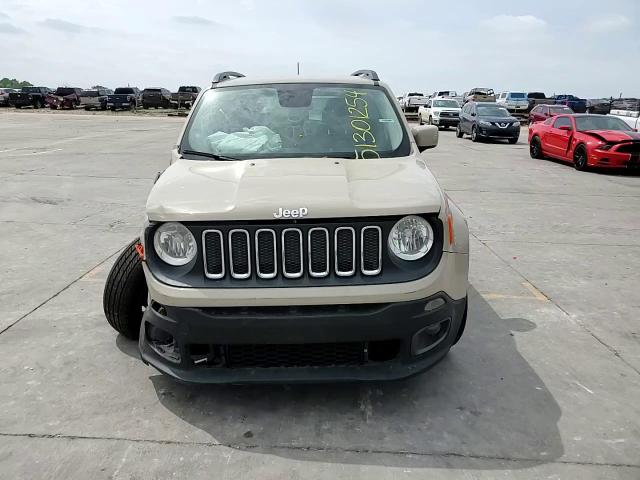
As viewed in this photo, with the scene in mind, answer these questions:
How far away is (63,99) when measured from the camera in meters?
44.4

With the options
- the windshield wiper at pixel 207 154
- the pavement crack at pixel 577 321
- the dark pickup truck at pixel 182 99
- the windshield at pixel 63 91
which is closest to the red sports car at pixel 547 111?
the pavement crack at pixel 577 321

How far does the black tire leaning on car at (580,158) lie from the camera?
1401cm

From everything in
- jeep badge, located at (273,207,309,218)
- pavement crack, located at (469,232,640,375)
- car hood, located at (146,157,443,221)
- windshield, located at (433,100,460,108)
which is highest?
windshield, located at (433,100,460,108)

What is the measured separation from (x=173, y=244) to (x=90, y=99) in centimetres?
4705

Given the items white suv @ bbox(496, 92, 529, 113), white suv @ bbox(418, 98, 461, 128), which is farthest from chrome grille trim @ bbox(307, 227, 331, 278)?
white suv @ bbox(496, 92, 529, 113)

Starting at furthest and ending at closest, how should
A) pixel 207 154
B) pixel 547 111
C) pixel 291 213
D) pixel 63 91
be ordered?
pixel 63 91, pixel 547 111, pixel 207 154, pixel 291 213

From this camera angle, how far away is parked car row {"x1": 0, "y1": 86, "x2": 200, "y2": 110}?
146 feet

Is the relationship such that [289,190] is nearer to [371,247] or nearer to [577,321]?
[371,247]

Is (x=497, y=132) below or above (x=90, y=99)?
below

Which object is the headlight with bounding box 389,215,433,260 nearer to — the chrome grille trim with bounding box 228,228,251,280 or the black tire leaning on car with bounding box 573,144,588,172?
the chrome grille trim with bounding box 228,228,251,280

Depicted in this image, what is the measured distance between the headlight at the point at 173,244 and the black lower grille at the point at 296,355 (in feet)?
1.74

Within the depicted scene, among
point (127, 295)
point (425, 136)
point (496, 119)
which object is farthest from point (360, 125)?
point (496, 119)

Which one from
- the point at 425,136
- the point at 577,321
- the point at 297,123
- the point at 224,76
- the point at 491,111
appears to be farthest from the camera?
the point at 491,111

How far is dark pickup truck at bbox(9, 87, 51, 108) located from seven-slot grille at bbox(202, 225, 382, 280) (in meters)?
49.4
